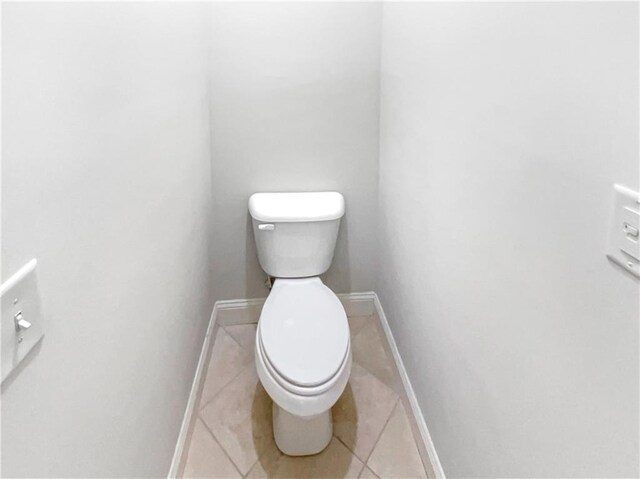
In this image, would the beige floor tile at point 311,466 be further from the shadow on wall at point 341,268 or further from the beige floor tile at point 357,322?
the shadow on wall at point 341,268

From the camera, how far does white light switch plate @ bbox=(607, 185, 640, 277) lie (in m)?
0.62

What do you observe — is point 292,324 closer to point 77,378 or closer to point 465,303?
point 465,303

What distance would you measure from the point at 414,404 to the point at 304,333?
49cm

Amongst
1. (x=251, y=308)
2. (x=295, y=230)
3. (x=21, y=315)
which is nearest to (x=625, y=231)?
(x=21, y=315)

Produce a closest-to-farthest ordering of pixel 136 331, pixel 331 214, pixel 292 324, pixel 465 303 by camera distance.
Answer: pixel 136 331 → pixel 465 303 → pixel 292 324 → pixel 331 214

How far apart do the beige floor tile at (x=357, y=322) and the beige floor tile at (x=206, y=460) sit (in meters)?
0.85

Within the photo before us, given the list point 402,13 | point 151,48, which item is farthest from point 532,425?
point 402,13

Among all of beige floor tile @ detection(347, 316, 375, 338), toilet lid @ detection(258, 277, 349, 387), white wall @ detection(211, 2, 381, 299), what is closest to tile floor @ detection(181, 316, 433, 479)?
Result: beige floor tile @ detection(347, 316, 375, 338)

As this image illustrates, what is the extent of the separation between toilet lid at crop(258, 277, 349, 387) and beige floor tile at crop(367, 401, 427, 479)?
423mm

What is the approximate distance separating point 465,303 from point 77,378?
87cm

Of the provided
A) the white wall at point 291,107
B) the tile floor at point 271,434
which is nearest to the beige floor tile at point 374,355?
the tile floor at point 271,434

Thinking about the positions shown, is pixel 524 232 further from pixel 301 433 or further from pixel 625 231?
pixel 301 433

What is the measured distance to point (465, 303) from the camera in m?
1.21

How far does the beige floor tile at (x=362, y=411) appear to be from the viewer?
5.61ft
